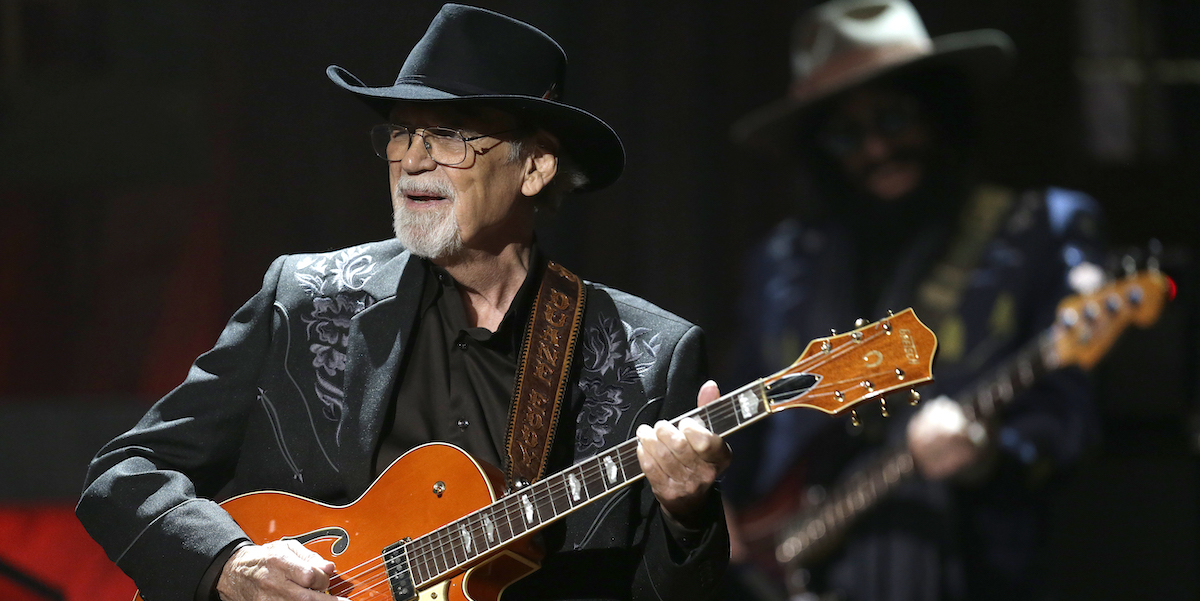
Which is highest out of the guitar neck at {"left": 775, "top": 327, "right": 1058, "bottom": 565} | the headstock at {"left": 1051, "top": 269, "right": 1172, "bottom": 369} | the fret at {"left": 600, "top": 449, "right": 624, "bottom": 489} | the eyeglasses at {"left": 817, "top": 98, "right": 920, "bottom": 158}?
the fret at {"left": 600, "top": 449, "right": 624, "bottom": 489}

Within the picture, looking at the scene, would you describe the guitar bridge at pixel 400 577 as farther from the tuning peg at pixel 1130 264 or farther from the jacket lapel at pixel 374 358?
the tuning peg at pixel 1130 264

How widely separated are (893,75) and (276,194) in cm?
263

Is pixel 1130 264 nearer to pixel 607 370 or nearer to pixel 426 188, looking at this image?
pixel 607 370

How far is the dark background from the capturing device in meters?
4.35

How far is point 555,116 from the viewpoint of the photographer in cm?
254

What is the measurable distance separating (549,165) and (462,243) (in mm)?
331

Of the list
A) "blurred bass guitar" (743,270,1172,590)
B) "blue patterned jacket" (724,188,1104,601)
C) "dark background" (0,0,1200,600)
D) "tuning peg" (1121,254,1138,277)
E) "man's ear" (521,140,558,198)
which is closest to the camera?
"man's ear" (521,140,558,198)

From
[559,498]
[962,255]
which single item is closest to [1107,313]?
[962,255]

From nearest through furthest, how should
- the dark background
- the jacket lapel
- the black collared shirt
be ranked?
the jacket lapel
the black collared shirt
the dark background

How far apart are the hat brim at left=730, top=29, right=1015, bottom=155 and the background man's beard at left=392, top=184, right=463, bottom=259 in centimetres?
268

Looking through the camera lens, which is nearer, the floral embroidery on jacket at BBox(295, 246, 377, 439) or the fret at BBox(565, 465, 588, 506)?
the fret at BBox(565, 465, 588, 506)

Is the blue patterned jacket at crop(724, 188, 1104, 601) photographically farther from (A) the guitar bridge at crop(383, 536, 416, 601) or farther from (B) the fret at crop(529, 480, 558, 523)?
(A) the guitar bridge at crop(383, 536, 416, 601)

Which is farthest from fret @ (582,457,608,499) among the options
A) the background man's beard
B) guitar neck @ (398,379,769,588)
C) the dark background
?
the dark background

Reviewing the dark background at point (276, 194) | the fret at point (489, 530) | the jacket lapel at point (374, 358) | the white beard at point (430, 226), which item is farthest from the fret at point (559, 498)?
the dark background at point (276, 194)
